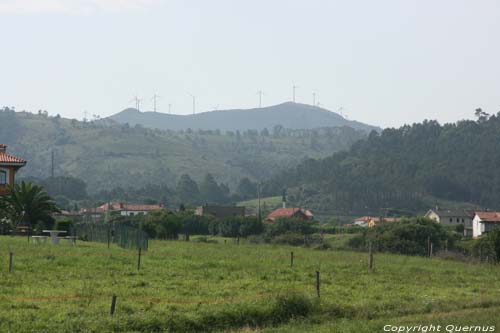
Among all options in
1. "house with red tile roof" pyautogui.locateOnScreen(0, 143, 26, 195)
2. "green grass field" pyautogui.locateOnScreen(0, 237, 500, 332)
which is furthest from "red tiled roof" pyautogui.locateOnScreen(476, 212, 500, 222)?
"green grass field" pyautogui.locateOnScreen(0, 237, 500, 332)

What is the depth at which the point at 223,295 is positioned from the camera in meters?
26.8

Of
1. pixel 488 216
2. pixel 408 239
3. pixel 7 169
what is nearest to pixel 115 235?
pixel 7 169

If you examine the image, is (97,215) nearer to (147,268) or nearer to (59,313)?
(147,268)

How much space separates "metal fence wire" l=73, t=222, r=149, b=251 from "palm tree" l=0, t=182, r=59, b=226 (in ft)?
8.73

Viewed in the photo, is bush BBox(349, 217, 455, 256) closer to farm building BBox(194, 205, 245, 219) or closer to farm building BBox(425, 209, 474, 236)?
farm building BBox(194, 205, 245, 219)

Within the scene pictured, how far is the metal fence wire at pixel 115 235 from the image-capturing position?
49.8 m

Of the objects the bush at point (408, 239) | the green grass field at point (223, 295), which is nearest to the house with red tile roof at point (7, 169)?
the bush at point (408, 239)

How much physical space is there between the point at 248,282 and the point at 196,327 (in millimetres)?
9207

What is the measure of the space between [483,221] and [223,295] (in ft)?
369

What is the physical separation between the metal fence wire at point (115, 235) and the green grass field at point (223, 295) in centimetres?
836

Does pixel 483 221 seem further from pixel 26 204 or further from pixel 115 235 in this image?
pixel 115 235

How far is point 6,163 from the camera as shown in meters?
68.4

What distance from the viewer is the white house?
436ft

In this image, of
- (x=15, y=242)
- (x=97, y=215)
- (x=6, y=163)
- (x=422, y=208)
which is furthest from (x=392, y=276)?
(x=422, y=208)
